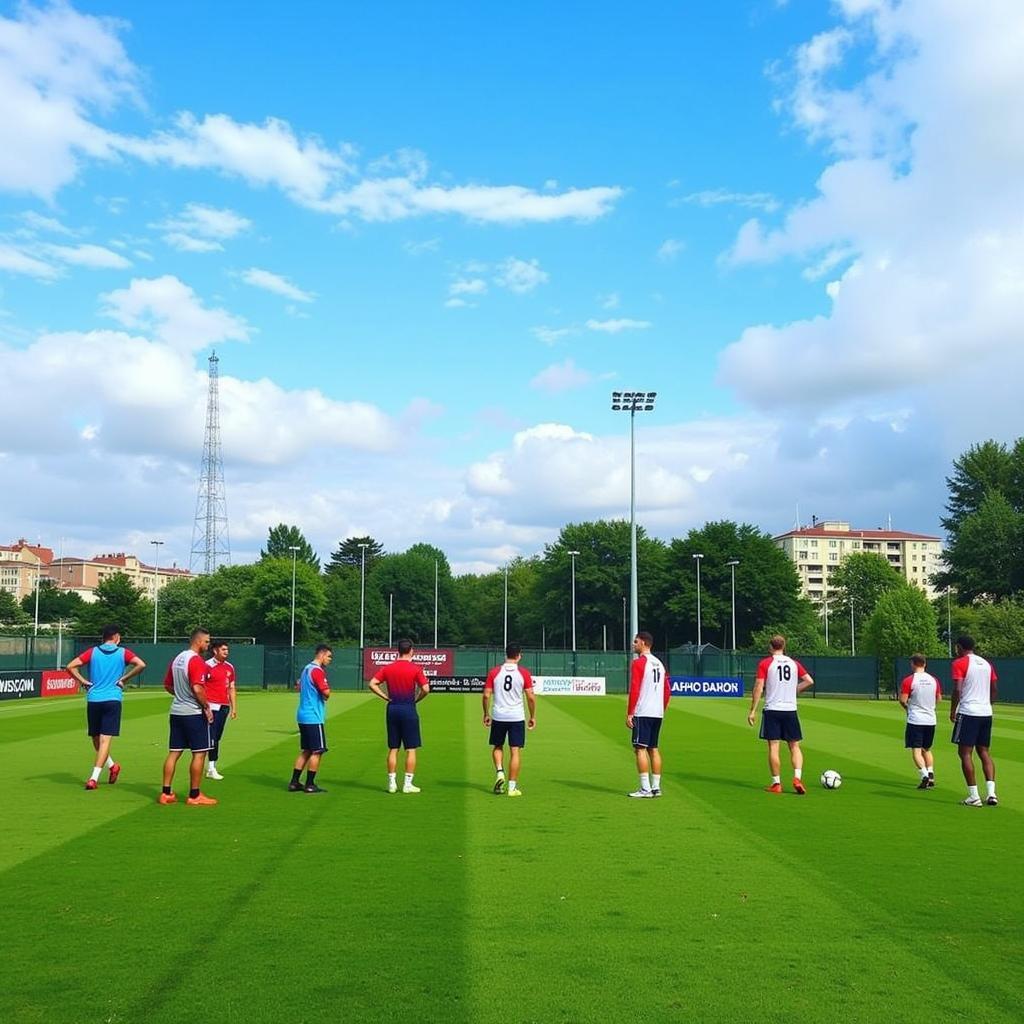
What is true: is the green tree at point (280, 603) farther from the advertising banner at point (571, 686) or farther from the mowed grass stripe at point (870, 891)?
the mowed grass stripe at point (870, 891)

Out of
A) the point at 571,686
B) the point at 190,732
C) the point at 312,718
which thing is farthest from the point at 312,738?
the point at 571,686

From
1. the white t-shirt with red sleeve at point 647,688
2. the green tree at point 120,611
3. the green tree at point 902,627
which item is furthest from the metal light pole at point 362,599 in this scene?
the white t-shirt with red sleeve at point 647,688

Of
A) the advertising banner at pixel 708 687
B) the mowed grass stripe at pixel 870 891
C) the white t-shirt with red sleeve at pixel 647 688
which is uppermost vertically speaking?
the white t-shirt with red sleeve at pixel 647 688

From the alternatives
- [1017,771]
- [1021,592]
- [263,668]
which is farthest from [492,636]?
[1017,771]

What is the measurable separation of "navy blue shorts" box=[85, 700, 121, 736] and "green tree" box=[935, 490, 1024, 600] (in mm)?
73052

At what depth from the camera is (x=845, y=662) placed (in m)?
46.8

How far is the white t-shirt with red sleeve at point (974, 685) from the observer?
39.1 ft

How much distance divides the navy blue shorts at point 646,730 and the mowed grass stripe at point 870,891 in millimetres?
783

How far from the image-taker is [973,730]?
11914 millimetres

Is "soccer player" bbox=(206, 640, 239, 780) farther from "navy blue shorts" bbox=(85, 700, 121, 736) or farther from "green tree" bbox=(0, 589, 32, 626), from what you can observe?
"green tree" bbox=(0, 589, 32, 626)

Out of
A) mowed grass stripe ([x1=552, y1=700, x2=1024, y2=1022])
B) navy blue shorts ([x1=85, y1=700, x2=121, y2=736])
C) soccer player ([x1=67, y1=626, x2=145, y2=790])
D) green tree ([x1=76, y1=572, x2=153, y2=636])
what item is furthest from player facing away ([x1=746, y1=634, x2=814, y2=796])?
green tree ([x1=76, y1=572, x2=153, y2=636])

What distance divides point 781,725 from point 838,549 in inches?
6781

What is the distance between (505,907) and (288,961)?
5.67 feet

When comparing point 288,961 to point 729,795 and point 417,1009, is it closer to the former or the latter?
point 417,1009
